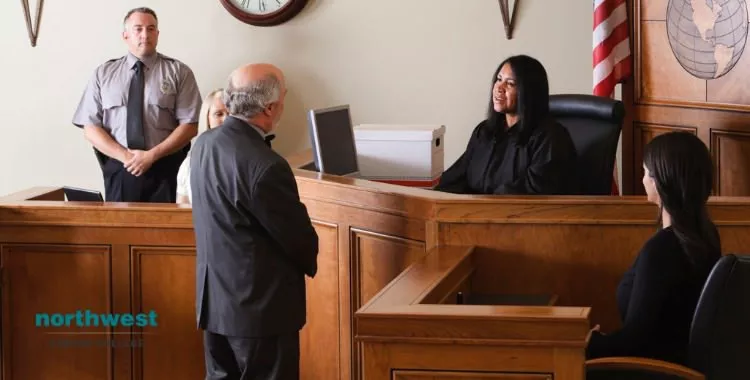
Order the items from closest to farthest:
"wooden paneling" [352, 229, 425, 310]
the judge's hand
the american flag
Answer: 1. "wooden paneling" [352, 229, 425, 310]
2. the american flag
3. the judge's hand

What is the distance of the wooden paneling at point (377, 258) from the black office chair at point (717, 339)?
1.13m

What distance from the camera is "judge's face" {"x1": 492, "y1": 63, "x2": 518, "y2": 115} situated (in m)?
4.88

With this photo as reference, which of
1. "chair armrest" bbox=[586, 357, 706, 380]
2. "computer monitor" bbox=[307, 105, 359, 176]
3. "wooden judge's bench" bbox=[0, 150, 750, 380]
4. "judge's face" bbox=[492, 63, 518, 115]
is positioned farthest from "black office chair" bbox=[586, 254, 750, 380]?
"computer monitor" bbox=[307, 105, 359, 176]

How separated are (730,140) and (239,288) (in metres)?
2.40

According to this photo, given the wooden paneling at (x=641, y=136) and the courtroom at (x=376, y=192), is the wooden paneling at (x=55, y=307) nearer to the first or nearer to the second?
the courtroom at (x=376, y=192)

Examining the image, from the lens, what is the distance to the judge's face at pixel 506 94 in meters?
4.88

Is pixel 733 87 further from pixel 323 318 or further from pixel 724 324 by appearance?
pixel 724 324

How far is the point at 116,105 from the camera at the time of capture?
6.57 metres

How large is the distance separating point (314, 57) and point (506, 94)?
2472mm

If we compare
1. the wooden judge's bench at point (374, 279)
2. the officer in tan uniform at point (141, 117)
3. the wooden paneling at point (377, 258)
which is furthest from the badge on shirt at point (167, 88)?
the wooden paneling at point (377, 258)

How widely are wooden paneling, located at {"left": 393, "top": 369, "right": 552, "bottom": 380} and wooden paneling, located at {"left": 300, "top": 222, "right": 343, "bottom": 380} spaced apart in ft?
4.95

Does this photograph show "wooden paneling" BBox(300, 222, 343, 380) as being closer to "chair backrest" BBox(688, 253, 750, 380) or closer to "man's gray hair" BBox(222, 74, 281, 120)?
"man's gray hair" BBox(222, 74, 281, 120)

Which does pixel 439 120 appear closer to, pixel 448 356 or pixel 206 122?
pixel 206 122

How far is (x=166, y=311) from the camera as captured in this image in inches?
206
